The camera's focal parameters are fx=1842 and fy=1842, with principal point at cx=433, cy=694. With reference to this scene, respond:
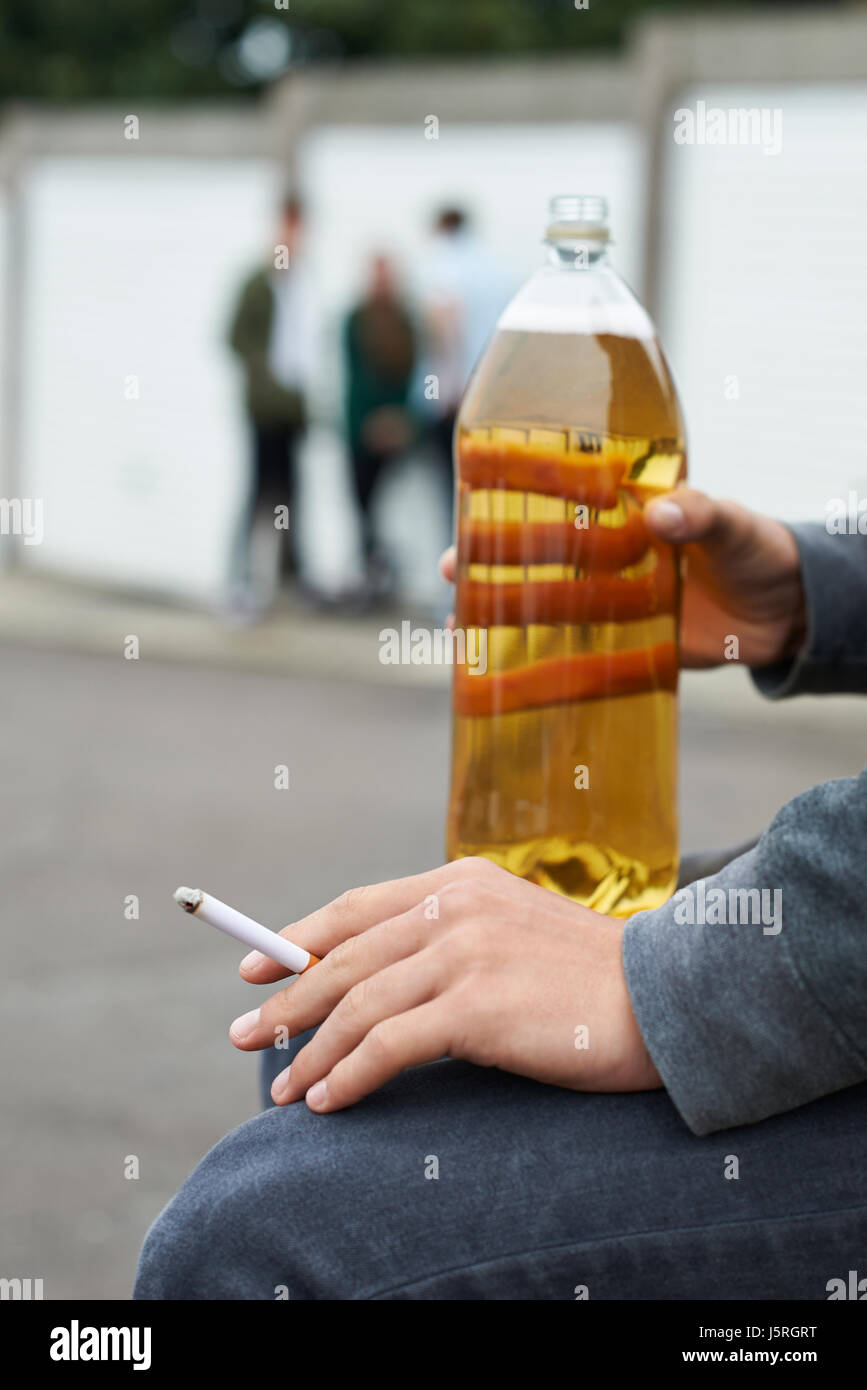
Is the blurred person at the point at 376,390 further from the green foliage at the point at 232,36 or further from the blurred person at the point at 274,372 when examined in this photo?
the green foliage at the point at 232,36

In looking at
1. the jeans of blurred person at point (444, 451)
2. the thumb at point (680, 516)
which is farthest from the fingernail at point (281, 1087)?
the jeans of blurred person at point (444, 451)

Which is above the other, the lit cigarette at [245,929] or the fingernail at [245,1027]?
the lit cigarette at [245,929]

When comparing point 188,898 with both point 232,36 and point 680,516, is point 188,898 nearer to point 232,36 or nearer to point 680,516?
point 680,516

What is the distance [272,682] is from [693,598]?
656cm

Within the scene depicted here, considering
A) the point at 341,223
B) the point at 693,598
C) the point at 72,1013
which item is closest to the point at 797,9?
the point at 341,223

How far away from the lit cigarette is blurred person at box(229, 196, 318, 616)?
8511mm

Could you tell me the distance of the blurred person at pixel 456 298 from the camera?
890 cm

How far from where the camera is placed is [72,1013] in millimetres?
4230

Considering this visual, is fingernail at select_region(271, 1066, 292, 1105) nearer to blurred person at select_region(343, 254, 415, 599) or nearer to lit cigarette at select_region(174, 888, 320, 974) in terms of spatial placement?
lit cigarette at select_region(174, 888, 320, 974)

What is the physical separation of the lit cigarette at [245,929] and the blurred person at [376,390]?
28.2ft

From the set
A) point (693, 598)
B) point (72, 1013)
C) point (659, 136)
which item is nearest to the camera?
point (693, 598)
